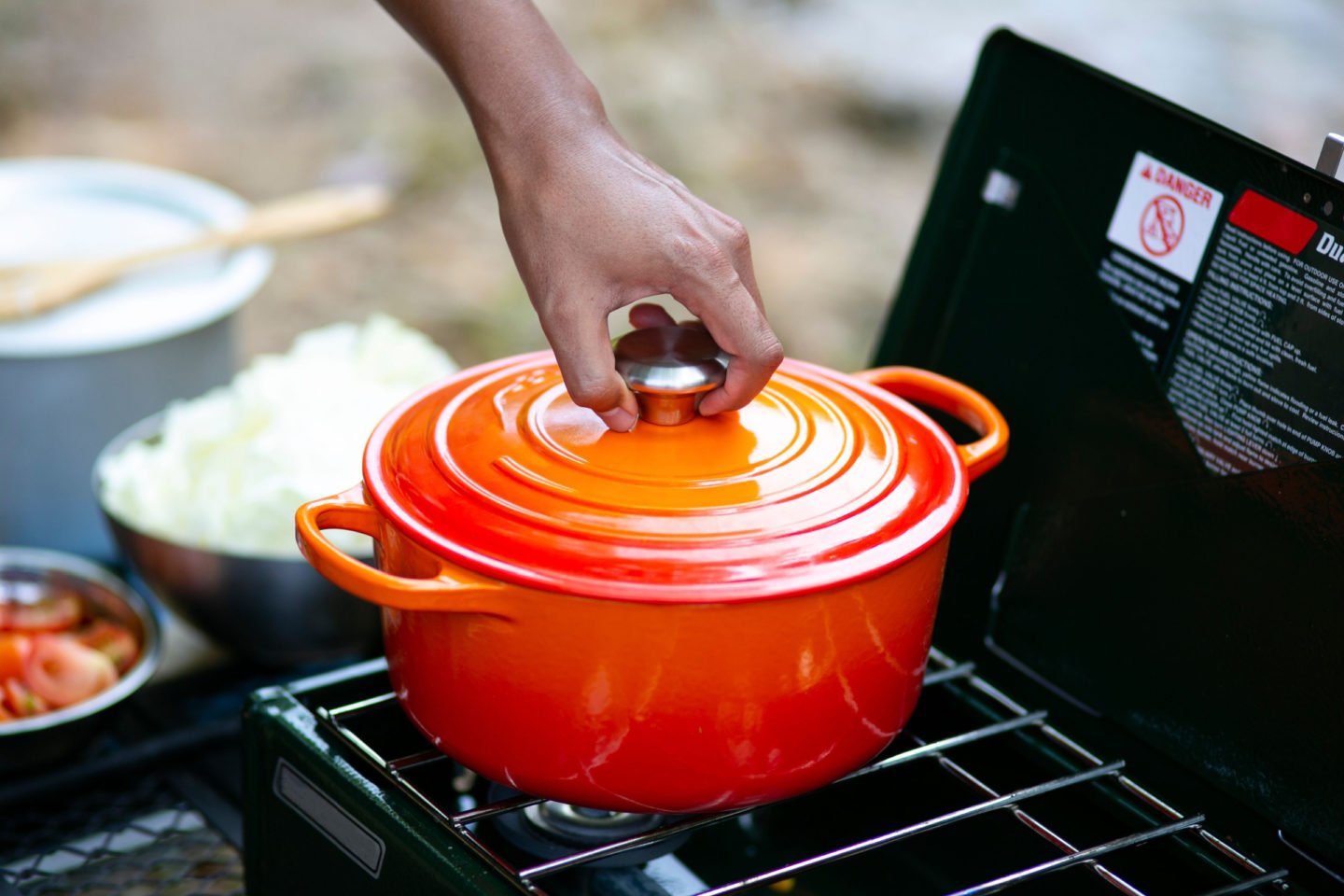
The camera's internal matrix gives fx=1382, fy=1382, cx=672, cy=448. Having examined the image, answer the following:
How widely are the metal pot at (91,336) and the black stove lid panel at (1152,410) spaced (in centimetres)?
96

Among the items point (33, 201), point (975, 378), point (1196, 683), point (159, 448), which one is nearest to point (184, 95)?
point (33, 201)

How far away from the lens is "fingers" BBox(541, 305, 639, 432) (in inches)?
34.1

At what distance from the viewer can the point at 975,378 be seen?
126 cm

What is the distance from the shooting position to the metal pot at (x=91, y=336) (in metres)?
1.64

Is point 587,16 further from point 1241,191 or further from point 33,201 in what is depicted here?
point 1241,191

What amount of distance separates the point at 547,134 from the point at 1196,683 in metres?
0.64

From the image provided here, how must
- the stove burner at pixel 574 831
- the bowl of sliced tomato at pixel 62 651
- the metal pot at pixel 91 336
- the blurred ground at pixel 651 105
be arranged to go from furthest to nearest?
the blurred ground at pixel 651 105 → the metal pot at pixel 91 336 → the bowl of sliced tomato at pixel 62 651 → the stove burner at pixel 574 831

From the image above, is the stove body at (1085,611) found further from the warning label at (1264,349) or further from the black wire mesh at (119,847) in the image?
the black wire mesh at (119,847)

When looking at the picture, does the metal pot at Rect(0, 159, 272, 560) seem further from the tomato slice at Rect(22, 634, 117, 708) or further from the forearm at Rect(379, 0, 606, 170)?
the forearm at Rect(379, 0, 606, 170)

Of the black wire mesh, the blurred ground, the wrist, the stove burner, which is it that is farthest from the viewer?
the blurred ground

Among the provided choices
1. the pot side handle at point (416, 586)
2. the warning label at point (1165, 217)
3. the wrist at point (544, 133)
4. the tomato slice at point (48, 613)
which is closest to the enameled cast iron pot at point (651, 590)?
the pot side handle at point (416, 586)

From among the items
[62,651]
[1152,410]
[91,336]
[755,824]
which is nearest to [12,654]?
[62,651]

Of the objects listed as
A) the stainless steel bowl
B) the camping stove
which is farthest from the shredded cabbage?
the camping stove

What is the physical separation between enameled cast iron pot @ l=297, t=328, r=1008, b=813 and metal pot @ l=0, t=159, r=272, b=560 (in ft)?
2.90
